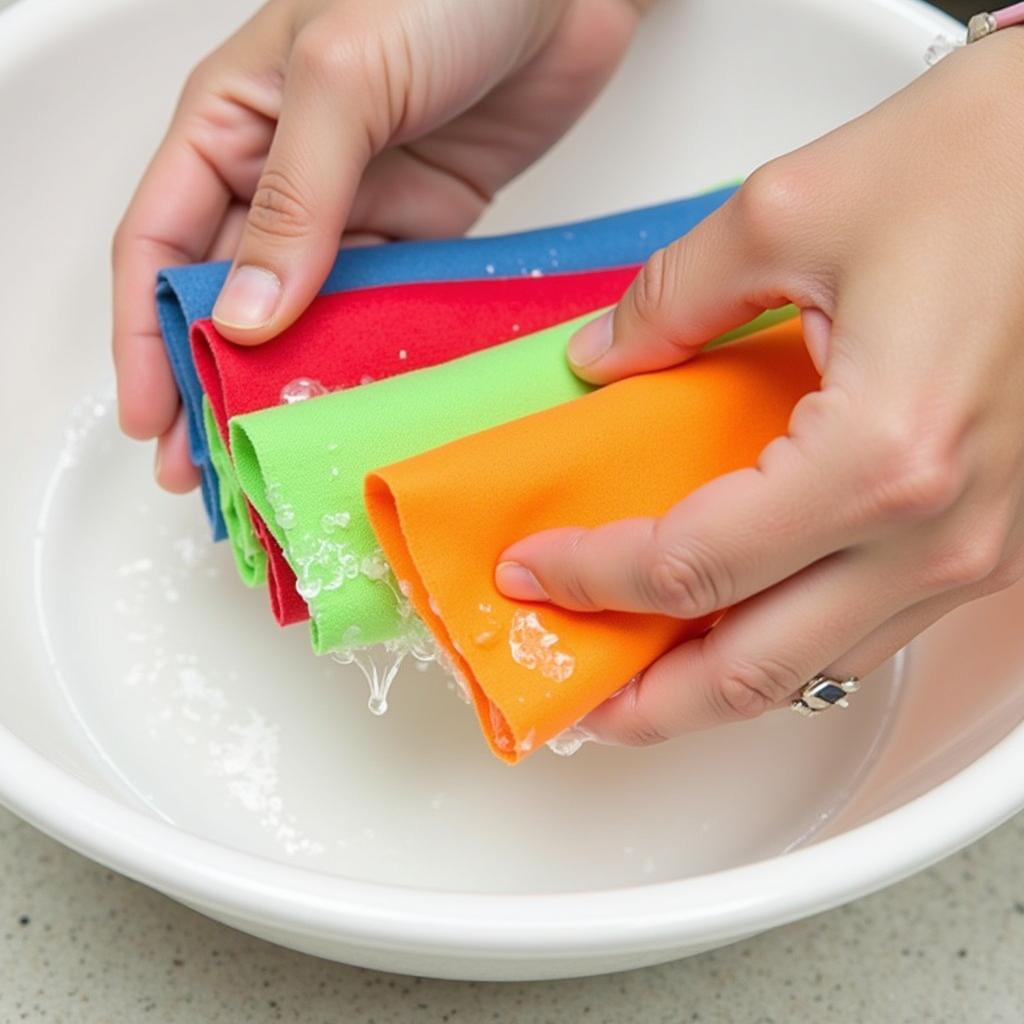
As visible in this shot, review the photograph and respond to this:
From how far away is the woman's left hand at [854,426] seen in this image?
43 cm

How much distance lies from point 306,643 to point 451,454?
0.98ft

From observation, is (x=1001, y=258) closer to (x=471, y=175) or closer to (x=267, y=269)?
(x=267, y=269)

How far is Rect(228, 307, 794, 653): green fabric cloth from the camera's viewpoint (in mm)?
517

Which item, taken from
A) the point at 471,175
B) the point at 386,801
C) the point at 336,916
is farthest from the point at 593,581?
the point at 471,175

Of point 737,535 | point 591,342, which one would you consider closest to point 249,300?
point 591,342

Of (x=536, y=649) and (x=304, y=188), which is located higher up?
(x=304, y=188)

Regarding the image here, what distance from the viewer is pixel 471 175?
2.76ft

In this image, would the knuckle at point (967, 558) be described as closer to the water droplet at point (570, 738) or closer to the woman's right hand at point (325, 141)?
the water droplet at point (570, 738)

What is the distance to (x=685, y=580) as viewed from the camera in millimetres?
449

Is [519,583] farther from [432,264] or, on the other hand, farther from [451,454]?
[432,264]

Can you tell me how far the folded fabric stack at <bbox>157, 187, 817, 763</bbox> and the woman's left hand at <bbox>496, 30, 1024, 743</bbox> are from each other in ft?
0.07

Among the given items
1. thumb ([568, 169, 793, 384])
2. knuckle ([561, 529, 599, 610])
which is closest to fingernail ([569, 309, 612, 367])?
thumb ([568, 169, 793, 384])

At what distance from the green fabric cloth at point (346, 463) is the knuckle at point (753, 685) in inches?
4.5

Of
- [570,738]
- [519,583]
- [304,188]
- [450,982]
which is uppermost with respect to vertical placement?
[304,188]
